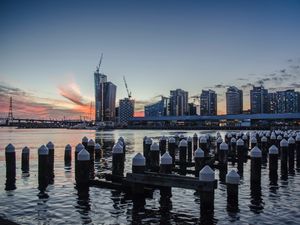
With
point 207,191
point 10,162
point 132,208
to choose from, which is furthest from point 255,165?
point 10,162

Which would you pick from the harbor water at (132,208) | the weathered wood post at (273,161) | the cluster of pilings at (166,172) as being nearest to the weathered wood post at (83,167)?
the cluster of pilings at (166,172)

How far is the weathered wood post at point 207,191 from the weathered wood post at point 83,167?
22.0ft

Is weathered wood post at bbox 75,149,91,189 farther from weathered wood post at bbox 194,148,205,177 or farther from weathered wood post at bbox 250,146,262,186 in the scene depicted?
weathered wood post at bbox 250,146,262,186

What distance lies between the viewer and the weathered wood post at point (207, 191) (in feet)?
43.1

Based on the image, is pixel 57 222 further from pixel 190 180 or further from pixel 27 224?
pixel 190 180

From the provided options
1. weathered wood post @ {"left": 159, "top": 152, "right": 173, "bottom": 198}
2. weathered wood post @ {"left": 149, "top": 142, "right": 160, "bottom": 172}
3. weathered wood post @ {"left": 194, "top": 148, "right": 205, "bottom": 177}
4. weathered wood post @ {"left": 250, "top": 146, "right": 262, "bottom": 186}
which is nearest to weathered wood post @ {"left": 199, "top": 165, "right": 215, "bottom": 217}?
weathered wood post @ {"left": 159, "top": 152, "right": 173, "bottom": 198}

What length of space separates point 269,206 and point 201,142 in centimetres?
1520

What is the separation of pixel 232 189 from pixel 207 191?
90.7 inches

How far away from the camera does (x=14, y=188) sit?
65.2ft

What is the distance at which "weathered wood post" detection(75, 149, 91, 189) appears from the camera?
18.0 metres

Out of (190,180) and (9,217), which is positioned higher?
(190,180)

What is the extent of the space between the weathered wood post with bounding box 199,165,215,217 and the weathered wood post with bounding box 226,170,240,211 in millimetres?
1491

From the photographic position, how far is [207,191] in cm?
1325

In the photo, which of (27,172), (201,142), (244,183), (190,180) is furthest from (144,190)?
(201,142)
